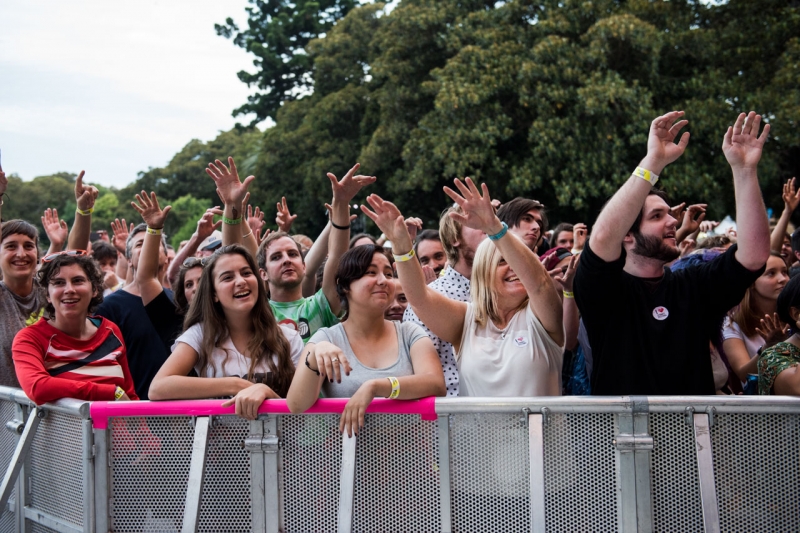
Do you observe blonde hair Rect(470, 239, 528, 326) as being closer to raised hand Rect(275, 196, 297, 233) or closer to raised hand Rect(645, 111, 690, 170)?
raised hand Rect(645, 111, 690, 170)

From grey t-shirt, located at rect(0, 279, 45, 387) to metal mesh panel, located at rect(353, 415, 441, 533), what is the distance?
2474 millimetres

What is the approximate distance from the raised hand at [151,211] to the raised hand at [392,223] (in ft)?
5.86

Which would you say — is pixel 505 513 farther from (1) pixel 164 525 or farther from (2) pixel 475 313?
(1) pixel 164 525

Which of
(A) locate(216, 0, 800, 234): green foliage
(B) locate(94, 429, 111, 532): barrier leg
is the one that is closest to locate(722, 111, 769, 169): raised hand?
(B) locate(94, 429, 111, 532): barrier leg

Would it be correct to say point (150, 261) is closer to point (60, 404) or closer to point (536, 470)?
point (60, 404)

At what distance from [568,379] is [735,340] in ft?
3.41

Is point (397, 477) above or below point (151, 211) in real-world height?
below

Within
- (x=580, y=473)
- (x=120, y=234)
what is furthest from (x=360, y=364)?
(x=120, y=234)

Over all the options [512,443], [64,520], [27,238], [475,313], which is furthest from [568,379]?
[27,238]

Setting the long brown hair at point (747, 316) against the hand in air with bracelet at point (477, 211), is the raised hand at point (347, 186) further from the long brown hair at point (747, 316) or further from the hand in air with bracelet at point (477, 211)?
the long brown hair at point (747, 316)

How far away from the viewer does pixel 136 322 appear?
16.5 feet

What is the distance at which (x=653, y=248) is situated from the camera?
365 cm

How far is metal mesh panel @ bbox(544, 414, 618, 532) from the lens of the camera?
313 cm

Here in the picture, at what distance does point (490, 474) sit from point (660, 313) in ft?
3.41
